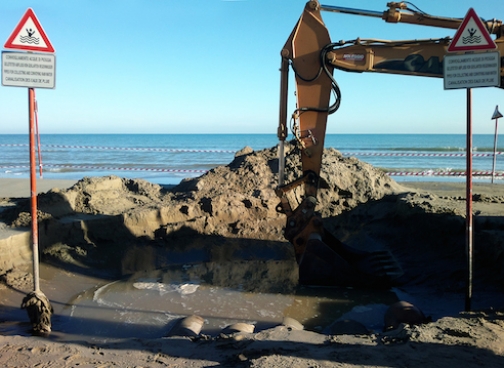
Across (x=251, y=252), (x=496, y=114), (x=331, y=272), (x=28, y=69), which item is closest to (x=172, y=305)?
(x=331, y=272)

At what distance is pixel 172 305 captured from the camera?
5.55 m

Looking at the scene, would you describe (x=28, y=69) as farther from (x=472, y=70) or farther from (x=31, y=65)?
(x=472, y=70)

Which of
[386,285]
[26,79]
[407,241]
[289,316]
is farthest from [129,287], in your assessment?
[407,241]

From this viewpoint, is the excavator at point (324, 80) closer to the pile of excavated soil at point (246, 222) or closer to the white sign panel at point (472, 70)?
the pile of excavated soil at point (246, 222)

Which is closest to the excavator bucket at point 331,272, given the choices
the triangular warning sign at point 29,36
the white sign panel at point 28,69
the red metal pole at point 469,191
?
the red metal pole at point 469,191

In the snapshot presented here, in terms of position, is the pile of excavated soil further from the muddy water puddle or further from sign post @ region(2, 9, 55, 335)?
sign post @ region(2, 9, 55, 335)

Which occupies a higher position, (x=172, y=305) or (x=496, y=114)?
(x=496, y=114)

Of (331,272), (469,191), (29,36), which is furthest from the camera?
(331,272)

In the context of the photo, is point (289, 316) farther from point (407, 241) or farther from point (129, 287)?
point (407, 241)

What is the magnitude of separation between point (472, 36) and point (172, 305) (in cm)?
438

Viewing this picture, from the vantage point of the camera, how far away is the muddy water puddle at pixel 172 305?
193 inches

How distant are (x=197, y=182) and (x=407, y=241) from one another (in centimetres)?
445

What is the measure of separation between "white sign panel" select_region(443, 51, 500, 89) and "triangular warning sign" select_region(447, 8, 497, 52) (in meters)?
0.08

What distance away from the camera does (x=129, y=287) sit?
243 inches
